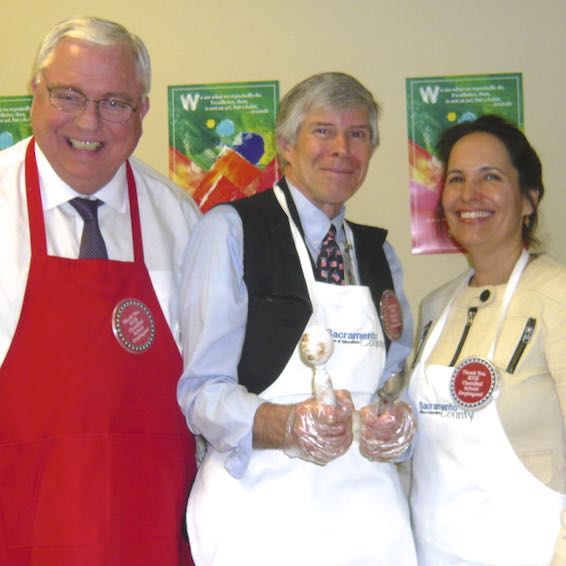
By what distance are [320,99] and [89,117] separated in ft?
1.49

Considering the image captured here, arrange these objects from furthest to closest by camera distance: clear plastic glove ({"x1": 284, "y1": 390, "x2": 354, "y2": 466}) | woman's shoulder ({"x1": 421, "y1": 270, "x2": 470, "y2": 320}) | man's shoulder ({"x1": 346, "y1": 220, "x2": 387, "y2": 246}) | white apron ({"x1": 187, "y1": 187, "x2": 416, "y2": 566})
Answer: woman's shoulder ({"x1": 421, "y1": 270, "x2": 470, "y2": 320}) → man's shoulder ({"x1": 346, "y1": 220, "x2": 387, "y2": 246}) → white apron ({"x1": 187, "y1": 187, "x2": 416, "y2": 566}) → clear plastic glove ({"x1": 284, "y1": 390, "x2": 354, "y2": 466})

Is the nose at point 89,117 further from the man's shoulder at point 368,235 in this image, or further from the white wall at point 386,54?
the white wall at point 386,54

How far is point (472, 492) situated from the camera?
1515 millimetres

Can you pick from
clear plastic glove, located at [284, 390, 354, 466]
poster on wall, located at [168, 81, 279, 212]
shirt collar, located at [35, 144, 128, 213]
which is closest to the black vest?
clear plastic glove, located at [284, 390, 354, 466]

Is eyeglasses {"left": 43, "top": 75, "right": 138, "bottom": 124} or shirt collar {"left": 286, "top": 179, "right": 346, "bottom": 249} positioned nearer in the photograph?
eyeglasses {"left": 43, "top": 75, "right": 138, "bottom": 124}

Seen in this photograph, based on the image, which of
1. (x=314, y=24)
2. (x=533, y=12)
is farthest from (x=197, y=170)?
(x=533, y=12)

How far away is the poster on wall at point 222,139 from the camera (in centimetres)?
239

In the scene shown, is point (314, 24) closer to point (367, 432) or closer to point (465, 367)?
point (465, 367)

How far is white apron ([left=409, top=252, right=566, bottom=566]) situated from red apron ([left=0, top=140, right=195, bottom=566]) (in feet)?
1.68

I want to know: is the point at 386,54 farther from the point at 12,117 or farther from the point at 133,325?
the point at 133,325

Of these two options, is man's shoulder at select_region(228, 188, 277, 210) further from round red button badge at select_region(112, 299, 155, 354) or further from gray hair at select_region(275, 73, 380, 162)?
round red button badge at select_region(112, 299, 155, 354)

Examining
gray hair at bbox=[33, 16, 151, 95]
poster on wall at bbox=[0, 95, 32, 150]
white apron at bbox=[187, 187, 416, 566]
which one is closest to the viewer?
white apron at bbox=[187, 187, 416, 566]

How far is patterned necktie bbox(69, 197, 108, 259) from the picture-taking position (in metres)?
1.48

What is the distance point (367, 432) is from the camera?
1.42 m
